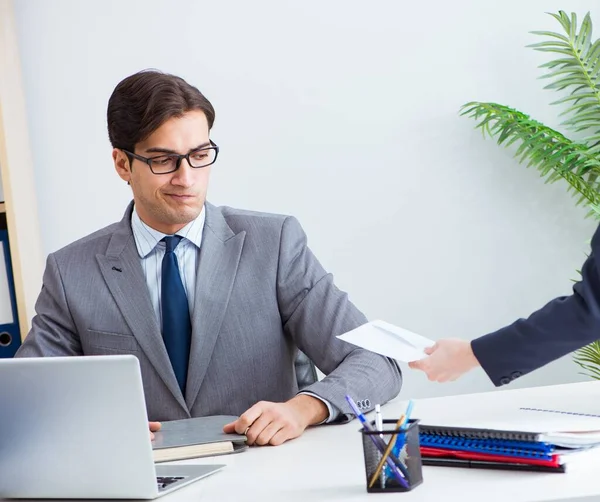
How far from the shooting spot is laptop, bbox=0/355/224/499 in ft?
4.29

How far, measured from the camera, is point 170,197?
214 centimetres

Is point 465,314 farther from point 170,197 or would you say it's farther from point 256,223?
point 170,197

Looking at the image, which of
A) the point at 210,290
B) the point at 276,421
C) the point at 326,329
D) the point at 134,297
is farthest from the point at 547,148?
the point at 276,421

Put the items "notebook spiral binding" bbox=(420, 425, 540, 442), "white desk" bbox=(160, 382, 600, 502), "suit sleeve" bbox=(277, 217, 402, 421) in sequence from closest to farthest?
"white desk" bbox=(160, 382, 600, 502)
"notebook spiral binding" bbox=(420, 425, 540, 442)
"suit sleeve" bbox=(277, 217, 402, 421)

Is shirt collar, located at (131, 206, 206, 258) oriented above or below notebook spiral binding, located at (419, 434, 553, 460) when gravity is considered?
above

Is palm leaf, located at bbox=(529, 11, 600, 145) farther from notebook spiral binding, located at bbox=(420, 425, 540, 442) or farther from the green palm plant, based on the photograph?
notebook spiral binding, located at bbox=(420, 425, 540, 442)

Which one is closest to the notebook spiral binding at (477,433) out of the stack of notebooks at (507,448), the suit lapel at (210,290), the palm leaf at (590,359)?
the stack of notebooks at (507,448)

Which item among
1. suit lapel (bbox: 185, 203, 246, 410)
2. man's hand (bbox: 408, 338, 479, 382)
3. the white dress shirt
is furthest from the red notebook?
the white dress shirt

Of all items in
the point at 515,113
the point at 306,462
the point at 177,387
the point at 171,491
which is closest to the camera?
the point at 171,491

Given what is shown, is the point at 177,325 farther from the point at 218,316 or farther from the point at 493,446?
the point at 493,446

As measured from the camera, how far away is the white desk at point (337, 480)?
48.1 inches

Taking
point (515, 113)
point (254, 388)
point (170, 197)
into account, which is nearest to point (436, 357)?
point (254, 388)


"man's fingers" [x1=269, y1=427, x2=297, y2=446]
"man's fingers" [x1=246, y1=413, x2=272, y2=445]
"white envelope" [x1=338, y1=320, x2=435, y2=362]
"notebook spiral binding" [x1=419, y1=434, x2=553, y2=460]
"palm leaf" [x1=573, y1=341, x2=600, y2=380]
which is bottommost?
"palm leaf" [x1=573, y1=341, x2=600, y2=380]

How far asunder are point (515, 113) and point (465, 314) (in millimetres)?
766
